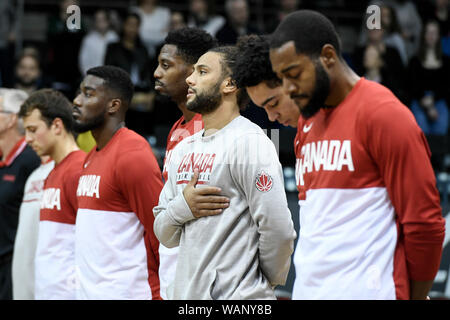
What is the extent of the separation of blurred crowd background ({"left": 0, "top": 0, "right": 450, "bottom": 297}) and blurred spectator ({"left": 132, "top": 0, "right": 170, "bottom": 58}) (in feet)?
0.04

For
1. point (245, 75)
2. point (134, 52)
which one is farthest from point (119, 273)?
point (134, 52)

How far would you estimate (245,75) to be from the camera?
3.02m

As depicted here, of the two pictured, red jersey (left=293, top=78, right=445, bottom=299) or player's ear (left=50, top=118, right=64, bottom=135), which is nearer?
red jersey (left=293, top=78, right=445, bottom=299)

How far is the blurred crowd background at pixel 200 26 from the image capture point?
304 inches

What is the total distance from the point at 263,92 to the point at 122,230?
151 centimetres

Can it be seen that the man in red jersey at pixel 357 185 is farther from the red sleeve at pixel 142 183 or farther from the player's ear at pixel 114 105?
the player's ear at pixel 114 105

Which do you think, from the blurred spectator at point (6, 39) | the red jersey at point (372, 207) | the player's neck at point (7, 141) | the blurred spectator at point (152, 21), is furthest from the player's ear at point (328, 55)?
the blurred spectator at point (6, 39)

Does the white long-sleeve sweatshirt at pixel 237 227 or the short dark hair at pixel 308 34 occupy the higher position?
the short dark hair at pixel 308 34

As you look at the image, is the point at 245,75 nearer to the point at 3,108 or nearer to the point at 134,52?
the point at 3,108

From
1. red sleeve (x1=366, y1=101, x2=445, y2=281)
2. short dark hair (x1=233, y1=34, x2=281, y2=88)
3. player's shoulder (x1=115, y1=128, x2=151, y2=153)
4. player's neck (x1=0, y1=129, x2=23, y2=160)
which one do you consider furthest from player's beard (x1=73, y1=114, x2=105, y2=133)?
red sleeve (x1=366, y1=101, x2=445, y2=281)

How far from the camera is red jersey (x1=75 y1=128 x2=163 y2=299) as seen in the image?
4.07 m

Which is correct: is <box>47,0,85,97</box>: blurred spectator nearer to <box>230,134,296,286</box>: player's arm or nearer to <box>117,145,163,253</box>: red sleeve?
<box>117,145,163,253</box>: red sleeve

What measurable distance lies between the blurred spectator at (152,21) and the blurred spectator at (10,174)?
3.37 metres
